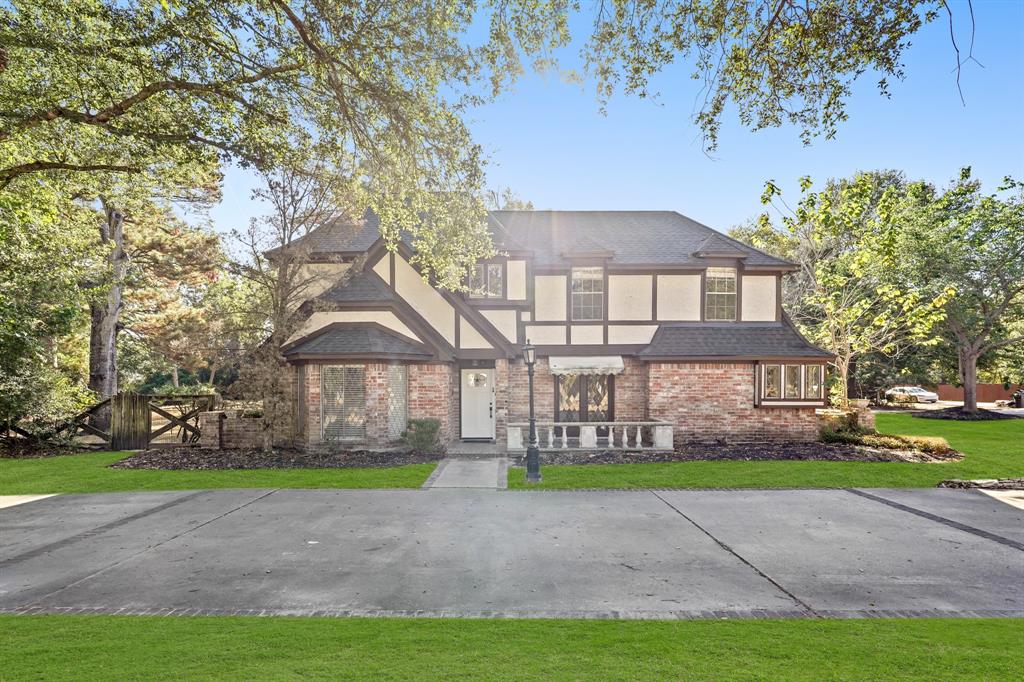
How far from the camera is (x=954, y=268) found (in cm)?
2528

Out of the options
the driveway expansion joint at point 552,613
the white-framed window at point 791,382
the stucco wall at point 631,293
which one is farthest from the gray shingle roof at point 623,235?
the driveway expansion joint at point 552,613

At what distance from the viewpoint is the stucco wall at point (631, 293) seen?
1775 centimetres

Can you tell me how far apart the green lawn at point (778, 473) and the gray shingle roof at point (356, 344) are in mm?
5361

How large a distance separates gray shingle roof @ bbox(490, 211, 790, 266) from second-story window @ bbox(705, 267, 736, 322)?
2.72 feet

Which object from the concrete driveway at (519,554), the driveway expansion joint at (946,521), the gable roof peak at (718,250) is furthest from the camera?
the gable roof peak at (718,250)

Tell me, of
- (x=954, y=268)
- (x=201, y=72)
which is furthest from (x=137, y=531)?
(x=954, y=268)

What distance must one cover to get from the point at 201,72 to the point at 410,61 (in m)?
3.90

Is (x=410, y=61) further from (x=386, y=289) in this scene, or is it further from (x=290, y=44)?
(x=386, y=289)

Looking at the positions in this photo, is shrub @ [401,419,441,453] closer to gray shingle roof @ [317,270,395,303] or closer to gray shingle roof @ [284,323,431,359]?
gray shingle roof @ [284,323,431,359]

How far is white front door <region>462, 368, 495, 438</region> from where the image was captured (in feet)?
55.3

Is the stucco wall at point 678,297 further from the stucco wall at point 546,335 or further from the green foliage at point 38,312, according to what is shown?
the green foliage at point 38,312

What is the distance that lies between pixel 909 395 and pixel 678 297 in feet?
102

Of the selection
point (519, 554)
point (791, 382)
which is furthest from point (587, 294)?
point (519, 554)

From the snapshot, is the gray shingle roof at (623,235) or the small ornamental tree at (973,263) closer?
the gray shingle roof at (623,235)
